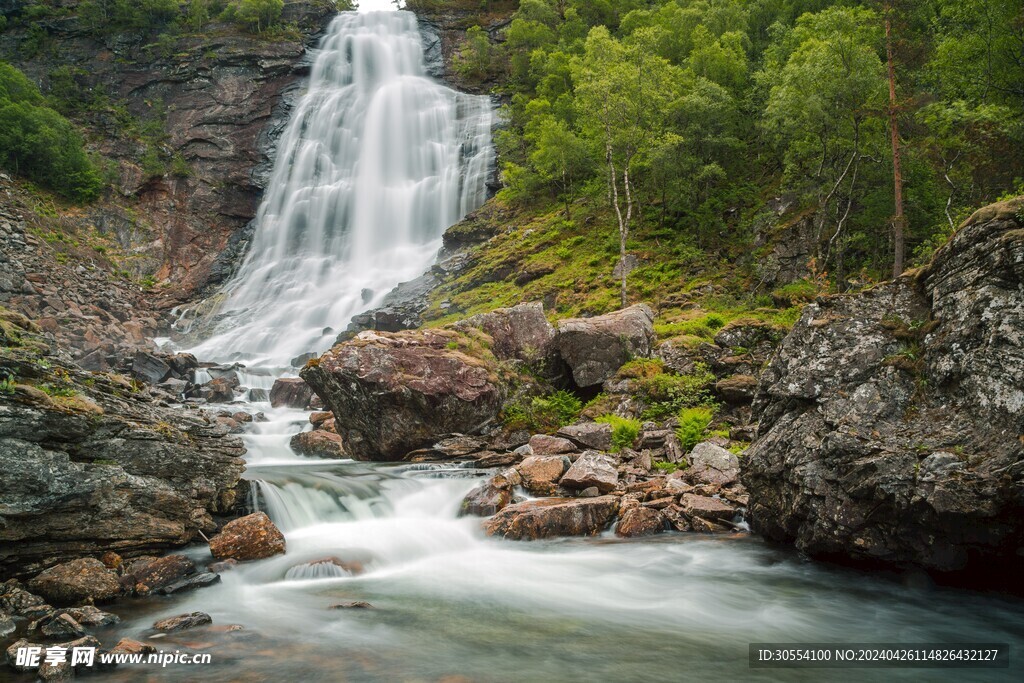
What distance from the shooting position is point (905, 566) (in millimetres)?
7582

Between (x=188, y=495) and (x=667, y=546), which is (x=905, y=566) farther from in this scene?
(x=188, y=495)

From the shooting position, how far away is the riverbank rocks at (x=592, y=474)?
456 inches

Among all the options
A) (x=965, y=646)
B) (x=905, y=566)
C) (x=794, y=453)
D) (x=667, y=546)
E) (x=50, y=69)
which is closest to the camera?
(x=965, y=646)

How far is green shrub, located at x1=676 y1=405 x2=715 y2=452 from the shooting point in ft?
43.9

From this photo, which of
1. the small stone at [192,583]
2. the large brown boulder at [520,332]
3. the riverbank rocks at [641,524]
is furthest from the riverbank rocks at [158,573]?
the large brown boulder at [520,332]

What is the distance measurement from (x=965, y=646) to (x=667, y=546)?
4077 millimetres

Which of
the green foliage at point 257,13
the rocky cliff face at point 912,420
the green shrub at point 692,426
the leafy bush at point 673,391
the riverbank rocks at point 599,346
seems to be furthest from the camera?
the green foliage at point 257,13

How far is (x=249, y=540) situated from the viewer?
31.7 feet

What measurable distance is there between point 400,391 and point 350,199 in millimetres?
34808

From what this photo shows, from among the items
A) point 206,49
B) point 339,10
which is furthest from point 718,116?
point 339,10

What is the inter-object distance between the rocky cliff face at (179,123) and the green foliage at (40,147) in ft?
7.16

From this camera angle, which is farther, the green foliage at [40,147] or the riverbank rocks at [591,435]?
the green foliage at [40,147]

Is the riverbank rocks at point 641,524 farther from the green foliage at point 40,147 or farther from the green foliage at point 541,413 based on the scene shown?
the green foliage at point 40,147

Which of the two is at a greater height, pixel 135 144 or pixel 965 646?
pixel 135 144
